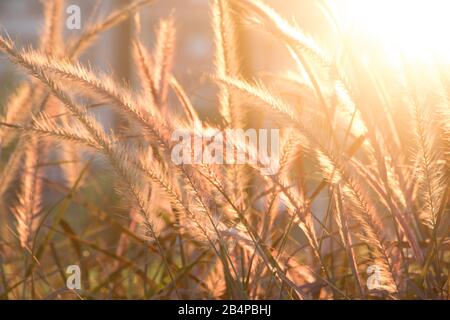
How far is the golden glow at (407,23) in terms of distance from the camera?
1.24 m

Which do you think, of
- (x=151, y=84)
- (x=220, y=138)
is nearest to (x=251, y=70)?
(x=151, y=84)

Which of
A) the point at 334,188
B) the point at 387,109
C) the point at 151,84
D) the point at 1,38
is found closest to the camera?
the point at 1,38

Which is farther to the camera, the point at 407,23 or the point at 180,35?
the point at 180,35

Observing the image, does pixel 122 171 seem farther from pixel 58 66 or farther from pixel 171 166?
pixel 58 66

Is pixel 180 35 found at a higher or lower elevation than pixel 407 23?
higher

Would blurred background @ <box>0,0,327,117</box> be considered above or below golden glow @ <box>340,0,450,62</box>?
above

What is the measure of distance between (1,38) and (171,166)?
0.31 metres

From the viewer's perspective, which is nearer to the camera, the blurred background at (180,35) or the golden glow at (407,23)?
the golden glow at (407,23)

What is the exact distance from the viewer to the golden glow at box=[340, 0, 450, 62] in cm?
124

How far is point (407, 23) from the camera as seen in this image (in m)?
1.33

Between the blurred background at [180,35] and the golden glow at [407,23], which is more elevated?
the blurred background at [180,35]

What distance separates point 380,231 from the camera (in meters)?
1.30

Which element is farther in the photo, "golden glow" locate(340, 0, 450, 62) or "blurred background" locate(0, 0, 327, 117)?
"blurred background" locate(0, 0, 327, 117)
